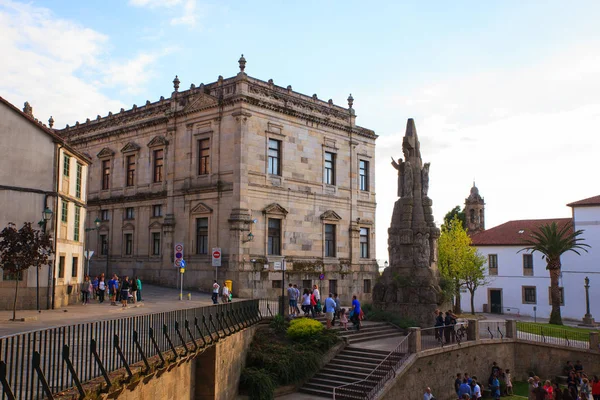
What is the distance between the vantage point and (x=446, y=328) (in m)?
25.3

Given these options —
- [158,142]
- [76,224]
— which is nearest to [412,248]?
[76,224]

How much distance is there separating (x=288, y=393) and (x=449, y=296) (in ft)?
36.1

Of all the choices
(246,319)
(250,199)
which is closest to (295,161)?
(250,199)

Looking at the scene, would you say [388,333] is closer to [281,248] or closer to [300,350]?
[300,350]

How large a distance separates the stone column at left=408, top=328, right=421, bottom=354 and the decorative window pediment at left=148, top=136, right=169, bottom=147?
2329cm

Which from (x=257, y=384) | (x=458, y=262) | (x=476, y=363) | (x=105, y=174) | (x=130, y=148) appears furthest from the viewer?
(x=458, y=262)

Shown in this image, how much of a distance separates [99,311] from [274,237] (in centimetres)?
1482

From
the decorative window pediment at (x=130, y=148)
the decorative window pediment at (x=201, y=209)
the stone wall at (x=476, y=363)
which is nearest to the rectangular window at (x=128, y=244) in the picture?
the decorative window pediment at (x=130, y=148)

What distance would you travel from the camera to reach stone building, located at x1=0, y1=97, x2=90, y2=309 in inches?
967

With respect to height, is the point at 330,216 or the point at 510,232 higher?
the point at 330,216

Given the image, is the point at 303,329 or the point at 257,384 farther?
the point at 303,329

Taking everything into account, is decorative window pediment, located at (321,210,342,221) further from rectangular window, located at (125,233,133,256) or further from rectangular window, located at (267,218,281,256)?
rectangular window, located at (125,233,133,256)

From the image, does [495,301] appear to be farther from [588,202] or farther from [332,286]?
[332,286]

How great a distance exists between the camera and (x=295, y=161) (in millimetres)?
38469
